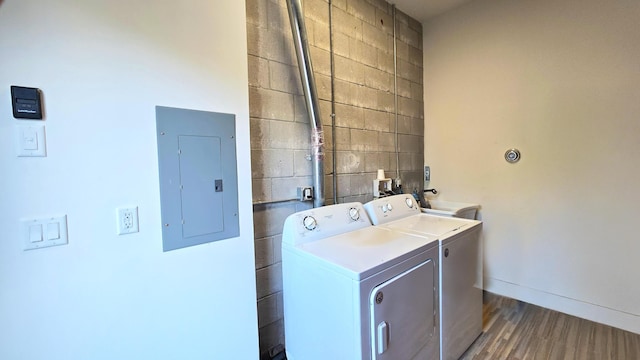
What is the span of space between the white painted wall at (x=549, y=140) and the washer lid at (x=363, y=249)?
158 cm

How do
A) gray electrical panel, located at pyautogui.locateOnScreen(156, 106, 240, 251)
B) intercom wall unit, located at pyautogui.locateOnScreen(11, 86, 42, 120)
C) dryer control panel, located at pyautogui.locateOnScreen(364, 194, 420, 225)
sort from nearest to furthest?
intercom wall unit, located at pyautogui.locateOnScreen(11, 86, 42, 120)
gray electrical panel, located at pyautogui.locateOnScreen(156, 106, 240, 251)
dryer control panel, located at pyautogui.locateOnScreen(364, 194, 420, 225)

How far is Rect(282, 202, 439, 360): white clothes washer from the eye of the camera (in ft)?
3.90

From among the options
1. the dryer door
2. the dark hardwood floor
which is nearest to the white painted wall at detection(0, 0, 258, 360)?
the dryer door

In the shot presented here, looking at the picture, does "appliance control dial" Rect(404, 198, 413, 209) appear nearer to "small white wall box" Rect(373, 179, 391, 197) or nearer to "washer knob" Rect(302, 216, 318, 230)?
"small white wall box" Rect(373, 179, 391, 197)

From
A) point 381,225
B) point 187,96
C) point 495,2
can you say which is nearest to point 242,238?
point 187,96

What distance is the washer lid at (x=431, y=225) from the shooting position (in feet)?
5.67

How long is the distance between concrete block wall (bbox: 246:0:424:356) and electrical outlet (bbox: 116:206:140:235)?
0.69 metres

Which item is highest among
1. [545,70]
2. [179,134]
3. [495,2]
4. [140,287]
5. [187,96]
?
[495,2]

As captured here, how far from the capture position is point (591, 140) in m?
2.16

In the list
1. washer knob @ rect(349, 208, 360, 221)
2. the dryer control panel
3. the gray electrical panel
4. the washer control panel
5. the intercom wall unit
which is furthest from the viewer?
the dryer control panel

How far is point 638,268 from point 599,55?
1651mm

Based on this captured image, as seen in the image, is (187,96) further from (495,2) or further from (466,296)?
(495,2)

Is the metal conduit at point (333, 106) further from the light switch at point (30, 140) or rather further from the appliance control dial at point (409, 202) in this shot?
the light switch at point (30, 140)

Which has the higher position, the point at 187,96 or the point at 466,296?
the point at 187,96
